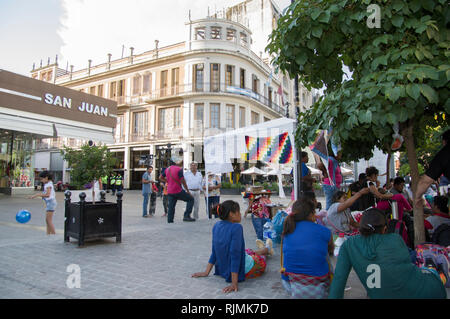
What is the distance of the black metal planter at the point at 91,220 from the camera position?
17.6 feet

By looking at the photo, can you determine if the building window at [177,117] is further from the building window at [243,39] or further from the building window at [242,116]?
the building window at [243,39]

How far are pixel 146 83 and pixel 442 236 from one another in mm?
31855

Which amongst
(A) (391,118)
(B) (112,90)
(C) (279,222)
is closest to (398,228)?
(C) (279,222)

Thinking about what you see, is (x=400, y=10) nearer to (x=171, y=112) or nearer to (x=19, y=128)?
(x=19, y=128)

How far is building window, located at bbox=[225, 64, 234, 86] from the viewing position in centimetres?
2992

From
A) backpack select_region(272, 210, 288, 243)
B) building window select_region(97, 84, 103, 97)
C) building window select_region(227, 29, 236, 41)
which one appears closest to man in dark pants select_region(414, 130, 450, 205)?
backpack select_region(272, 210, 288, 243)

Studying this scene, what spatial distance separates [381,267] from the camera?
8.06 feet

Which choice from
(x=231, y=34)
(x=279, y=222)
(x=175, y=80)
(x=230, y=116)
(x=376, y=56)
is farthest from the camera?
(x=175, y=80)

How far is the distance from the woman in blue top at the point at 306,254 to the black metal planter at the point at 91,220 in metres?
3.62

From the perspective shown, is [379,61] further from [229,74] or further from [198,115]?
[229,74]

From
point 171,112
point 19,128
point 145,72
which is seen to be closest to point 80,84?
point 145,72

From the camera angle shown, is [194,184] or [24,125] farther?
[24,125]

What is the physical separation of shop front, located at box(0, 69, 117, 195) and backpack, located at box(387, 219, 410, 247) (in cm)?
1622
